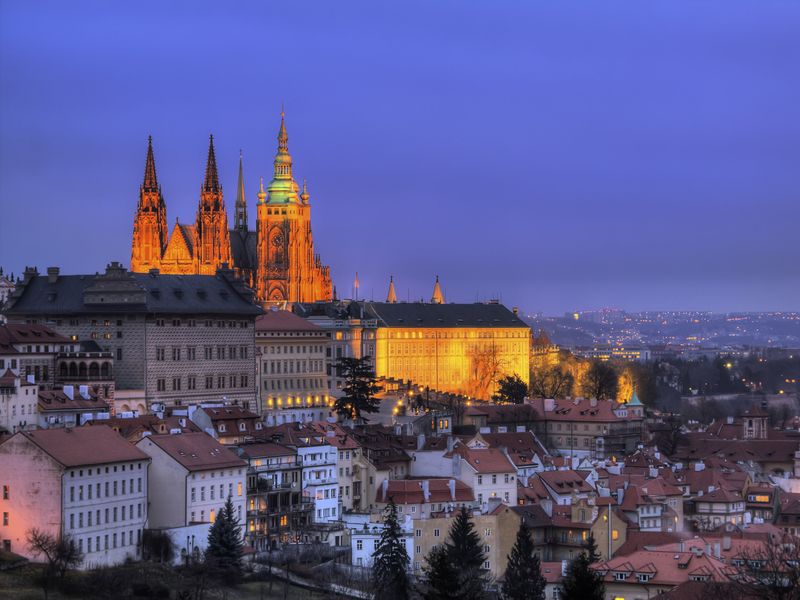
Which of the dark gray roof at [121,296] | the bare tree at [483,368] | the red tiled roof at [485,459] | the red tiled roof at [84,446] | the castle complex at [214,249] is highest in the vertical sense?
the castle complex at [214,249]

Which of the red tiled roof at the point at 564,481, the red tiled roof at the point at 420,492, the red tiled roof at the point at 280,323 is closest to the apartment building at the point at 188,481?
the red tiled roof at the point at 420,492

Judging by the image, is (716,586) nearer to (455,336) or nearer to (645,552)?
(645,552)

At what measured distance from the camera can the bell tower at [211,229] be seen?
190 meters

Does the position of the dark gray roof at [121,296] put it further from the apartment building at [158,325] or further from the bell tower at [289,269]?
the bell tower at [289,269]

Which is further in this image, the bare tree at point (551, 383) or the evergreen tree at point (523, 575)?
the bare tree at point (551, 383)

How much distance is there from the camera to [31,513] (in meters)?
78.3

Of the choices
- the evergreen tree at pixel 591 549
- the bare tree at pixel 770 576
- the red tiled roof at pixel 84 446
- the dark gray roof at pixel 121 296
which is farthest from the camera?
the dark gray roof at pixel 121 296

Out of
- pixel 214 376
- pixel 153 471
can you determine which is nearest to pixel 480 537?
pixel 153 471

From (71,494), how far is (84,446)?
3.47 metres

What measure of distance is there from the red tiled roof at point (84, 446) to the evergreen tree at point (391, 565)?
1058 cm

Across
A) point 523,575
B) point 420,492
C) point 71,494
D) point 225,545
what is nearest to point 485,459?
point 420,492

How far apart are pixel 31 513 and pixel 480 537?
21848 millimetres

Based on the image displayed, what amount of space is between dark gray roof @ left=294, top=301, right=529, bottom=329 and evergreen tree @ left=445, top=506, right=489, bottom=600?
81.4 metres

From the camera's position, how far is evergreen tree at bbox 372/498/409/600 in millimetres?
80875
